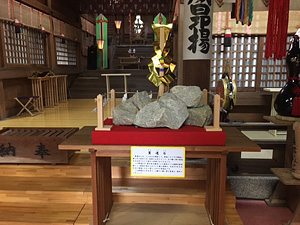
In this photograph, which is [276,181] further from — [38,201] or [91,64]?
[91,64]

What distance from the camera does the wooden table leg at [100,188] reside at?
1.76m

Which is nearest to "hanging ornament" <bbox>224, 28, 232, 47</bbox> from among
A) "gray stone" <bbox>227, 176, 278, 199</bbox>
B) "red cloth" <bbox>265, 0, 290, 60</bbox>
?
"red cloth" <bbox>265, 0, 290, 60</bbox>

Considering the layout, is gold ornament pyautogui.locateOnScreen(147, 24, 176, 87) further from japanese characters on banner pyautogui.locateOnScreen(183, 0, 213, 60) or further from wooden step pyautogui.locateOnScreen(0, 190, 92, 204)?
wooden step pyautogui.locateOnScreen(0, 190, 92, 204)

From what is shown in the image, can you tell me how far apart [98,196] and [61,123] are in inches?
139

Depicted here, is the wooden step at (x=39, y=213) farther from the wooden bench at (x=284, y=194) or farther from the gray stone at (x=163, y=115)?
the wooden bench at (x=284, y=194)

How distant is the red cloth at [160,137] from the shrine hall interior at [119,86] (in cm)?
34

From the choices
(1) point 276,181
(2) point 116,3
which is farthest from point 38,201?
(2) point 116,3

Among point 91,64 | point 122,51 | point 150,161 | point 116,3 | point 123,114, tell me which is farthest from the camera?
point 122,51

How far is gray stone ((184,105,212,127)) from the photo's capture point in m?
1.73

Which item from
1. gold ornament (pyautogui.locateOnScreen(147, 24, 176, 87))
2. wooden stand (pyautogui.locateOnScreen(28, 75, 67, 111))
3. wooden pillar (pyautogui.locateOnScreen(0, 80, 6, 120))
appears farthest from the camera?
wooden stand (pyautogui.locateOnScreen(28, 75, 67, 111))

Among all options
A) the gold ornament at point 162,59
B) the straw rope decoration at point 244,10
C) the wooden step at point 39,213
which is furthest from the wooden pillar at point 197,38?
the wooden step at point 39,213

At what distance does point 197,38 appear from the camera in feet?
9.81

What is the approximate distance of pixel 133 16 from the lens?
50.0ft

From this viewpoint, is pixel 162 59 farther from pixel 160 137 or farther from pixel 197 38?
pixel 197 38
